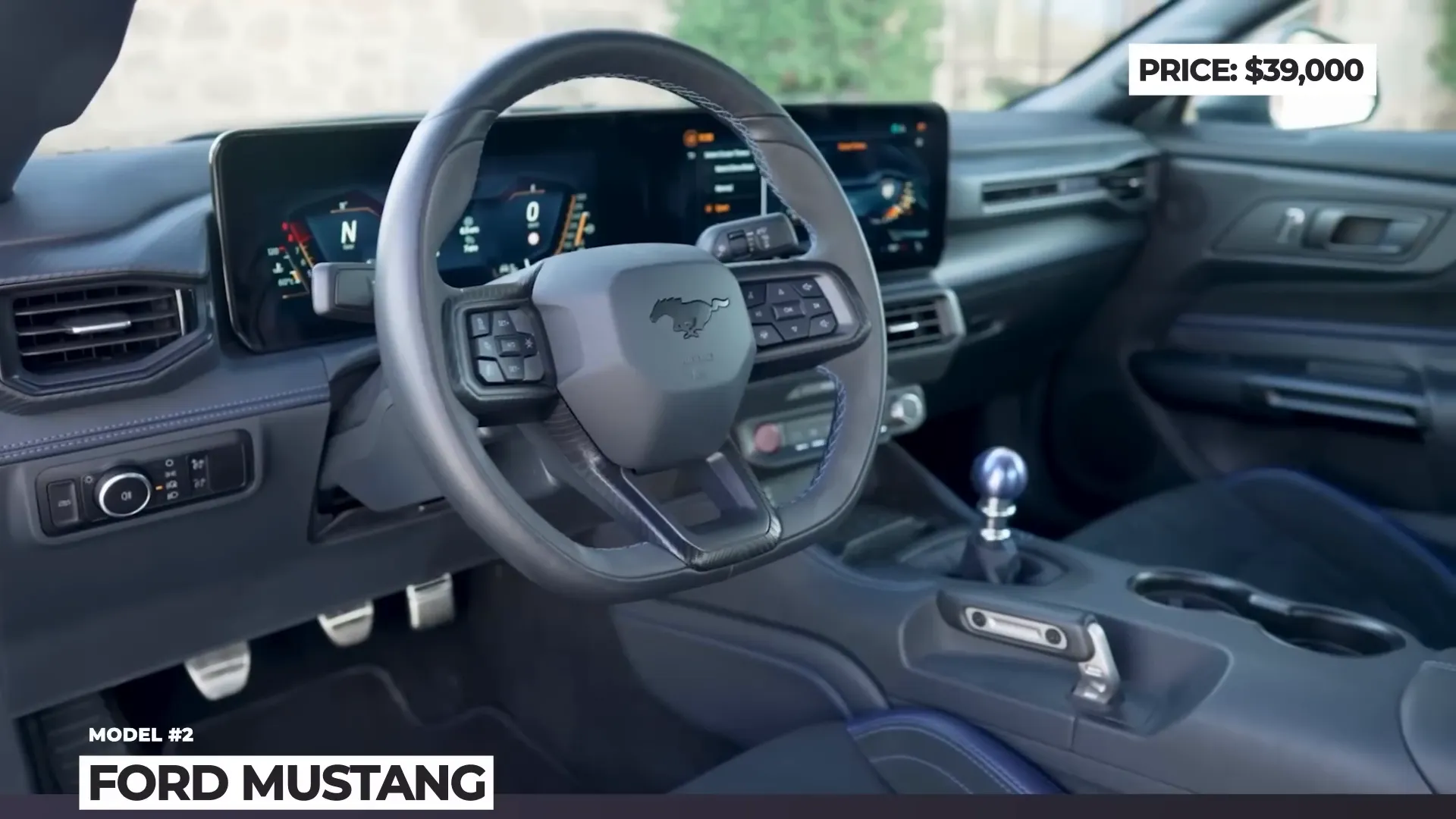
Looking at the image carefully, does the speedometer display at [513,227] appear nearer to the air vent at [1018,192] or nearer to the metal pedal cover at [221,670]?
the metal pedal cover at [221,670]

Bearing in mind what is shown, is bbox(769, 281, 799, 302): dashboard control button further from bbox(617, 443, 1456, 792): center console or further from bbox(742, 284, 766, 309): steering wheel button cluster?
bbox(617, 443, 1456, 792): center console

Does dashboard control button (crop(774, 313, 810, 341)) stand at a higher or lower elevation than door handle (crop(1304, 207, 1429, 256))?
higher

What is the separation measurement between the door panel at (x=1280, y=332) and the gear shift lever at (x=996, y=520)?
0.85 m

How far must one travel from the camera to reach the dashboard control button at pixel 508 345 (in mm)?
833

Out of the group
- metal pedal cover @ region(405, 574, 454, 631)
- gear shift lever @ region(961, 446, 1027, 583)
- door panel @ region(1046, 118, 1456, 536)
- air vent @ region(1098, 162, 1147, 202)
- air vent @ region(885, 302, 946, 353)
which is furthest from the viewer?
air vent @ region(1098, 162, 1147, 202)

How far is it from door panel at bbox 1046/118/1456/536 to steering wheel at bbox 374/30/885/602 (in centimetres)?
126

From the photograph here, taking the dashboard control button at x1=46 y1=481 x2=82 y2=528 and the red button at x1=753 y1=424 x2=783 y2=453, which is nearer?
the dashboard control button at x1=46 y1=481 x2=82 y2=528

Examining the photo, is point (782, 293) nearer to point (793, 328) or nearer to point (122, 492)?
point (793, 328)

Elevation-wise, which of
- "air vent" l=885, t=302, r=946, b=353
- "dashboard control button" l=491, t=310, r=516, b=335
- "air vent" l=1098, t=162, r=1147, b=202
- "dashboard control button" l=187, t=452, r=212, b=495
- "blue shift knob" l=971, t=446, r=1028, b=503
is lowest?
"blue shift knob" l=971, t=446, r=1028, b=503

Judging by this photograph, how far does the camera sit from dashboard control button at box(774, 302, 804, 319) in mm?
976

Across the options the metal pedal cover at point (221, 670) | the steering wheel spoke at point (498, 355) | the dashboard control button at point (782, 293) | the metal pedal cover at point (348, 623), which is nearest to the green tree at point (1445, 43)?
the dashboard control button at point (782, 293)

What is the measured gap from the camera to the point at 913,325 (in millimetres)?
1676

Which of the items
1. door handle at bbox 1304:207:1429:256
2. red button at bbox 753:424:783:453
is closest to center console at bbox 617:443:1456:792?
red button at bbox 753:424:783:453

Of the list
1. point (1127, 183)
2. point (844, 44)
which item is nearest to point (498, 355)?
point (844, 44)
